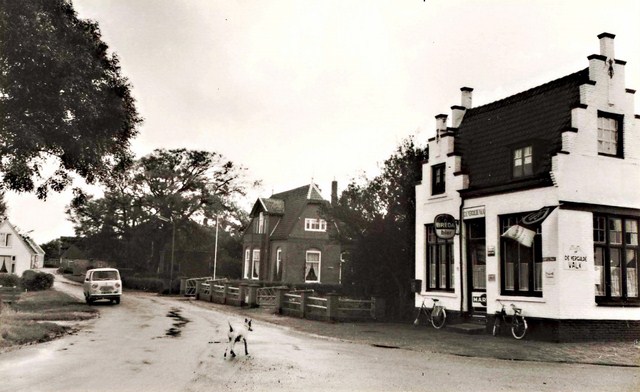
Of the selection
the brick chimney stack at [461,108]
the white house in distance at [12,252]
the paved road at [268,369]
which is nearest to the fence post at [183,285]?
the paved road at [268,369]

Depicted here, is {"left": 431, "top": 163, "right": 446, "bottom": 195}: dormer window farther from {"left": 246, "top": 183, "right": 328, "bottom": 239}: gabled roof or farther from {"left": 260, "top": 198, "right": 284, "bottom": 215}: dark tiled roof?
{"left": 260, "top": 198, "right": 284, "bottom": 215}: dark tiled roof

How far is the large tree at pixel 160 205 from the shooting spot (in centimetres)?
5691

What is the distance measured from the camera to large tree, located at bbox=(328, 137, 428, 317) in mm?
24297

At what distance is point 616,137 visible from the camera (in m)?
18.2

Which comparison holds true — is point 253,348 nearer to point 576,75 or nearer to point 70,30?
point 70,30

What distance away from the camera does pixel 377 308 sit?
23.0m

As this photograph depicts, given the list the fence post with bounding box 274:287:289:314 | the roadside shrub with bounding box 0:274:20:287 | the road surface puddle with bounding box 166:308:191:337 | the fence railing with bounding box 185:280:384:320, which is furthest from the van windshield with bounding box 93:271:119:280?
the roadside shrub with bounding box 0:274:20:287

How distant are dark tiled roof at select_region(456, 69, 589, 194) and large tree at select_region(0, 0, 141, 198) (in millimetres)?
12690

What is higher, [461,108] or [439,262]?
[461,108]

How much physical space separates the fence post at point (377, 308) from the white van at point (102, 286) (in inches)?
602

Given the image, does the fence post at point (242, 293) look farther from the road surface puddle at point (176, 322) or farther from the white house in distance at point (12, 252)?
the white house in distance at point (12, 252)

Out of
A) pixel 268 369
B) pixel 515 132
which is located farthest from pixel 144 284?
pixel 268 369

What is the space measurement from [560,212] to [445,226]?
4.47 meters

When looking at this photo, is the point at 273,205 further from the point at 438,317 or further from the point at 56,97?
the point at 56,97
